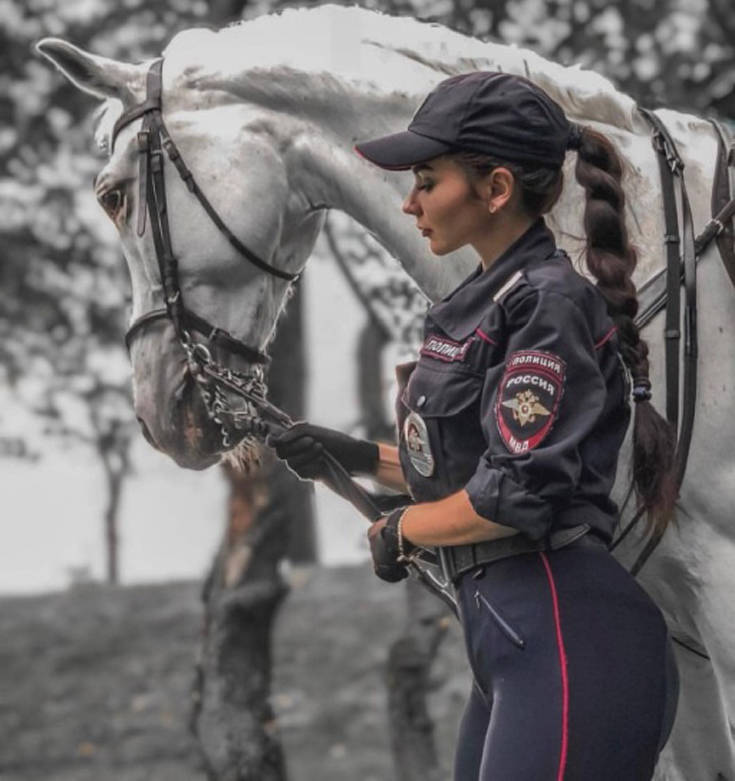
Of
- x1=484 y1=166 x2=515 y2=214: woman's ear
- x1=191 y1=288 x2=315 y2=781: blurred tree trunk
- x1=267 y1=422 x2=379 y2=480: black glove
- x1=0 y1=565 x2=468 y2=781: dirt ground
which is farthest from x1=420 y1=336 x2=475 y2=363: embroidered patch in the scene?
x1=0 y1=565 x2=468 y2=781: dirt ground

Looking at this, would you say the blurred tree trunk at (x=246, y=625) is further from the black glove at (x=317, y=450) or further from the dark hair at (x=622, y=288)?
the dark hair at (x=622, y=288)

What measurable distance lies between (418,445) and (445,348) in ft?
0.61

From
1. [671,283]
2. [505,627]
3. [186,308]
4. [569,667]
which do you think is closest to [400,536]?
[505,627]

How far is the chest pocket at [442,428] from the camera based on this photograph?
8.70ft

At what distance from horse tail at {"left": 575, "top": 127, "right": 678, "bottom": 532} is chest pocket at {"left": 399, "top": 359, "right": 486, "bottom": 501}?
1.30 feet

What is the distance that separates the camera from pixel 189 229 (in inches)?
138

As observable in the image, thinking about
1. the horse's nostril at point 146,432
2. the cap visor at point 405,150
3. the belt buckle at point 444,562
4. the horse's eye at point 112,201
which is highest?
the horse's eye at point 112,201

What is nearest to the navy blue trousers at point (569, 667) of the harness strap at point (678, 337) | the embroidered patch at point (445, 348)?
the embroidered patch at point (445, 348)

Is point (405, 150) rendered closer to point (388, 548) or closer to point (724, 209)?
point (388, 548)

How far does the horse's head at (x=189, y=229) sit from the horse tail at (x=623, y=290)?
0.84 meters

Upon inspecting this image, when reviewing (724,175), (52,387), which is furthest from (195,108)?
(52,387)

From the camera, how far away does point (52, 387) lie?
1585 cm

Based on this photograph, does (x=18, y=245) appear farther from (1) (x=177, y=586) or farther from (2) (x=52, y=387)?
(2) (x=52, y=387)

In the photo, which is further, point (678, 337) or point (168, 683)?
point (168, 683)
